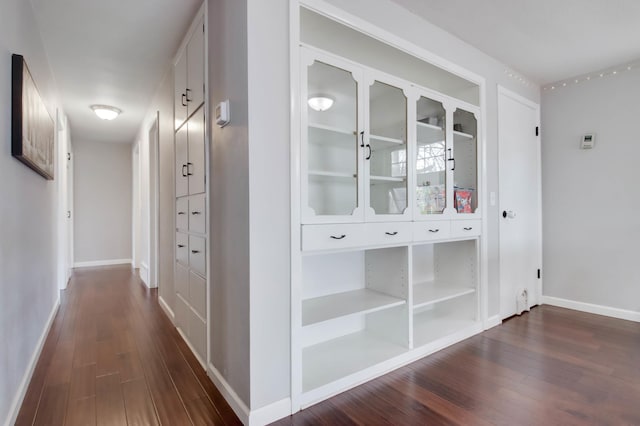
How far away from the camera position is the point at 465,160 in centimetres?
279

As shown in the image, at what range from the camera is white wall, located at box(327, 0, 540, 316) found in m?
2.11

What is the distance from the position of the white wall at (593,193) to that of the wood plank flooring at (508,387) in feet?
2.34

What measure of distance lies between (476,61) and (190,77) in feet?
7.79

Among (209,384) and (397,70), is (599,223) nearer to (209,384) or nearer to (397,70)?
(397,70)

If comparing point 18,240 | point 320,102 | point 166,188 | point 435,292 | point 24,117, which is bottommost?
point 435,292

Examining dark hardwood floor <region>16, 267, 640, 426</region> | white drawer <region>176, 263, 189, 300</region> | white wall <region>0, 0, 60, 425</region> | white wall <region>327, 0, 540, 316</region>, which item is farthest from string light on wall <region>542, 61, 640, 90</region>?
white wall <region>0, 0, 60, 425</region>

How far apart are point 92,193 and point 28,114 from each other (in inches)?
216

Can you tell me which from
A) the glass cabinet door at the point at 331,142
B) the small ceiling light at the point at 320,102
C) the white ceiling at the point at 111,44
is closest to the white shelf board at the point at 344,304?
the glass cabinet door at the point at 331,142

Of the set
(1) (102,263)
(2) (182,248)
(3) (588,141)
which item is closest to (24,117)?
(2) (182,248)

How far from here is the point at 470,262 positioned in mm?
2799

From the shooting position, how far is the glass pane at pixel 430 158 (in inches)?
92.6

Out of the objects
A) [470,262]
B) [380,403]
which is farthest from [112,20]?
[470,262]

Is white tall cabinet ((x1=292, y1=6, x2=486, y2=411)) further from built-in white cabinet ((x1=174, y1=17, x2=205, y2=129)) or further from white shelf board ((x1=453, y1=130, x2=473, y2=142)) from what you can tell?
built-in white cabinet ((x1=174, y1=17, x2=205, y2=129))

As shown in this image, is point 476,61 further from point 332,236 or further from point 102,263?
point 102,263
